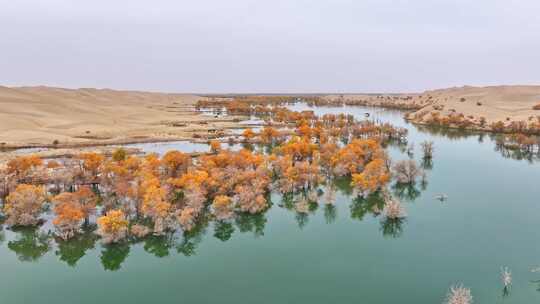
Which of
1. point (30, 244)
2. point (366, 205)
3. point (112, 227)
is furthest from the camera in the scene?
point (366, 205)

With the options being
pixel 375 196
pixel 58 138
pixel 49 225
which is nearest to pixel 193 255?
pixel 49 225

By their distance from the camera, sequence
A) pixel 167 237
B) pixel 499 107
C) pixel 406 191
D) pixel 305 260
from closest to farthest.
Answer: pixel 305 260 < pixel 167 237 < pixel 406 191 < pixel 499 107

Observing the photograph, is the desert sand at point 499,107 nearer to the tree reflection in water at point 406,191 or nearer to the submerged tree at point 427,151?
the submerged tree at point 427,151

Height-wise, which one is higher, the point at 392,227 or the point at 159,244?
the point at 392,227

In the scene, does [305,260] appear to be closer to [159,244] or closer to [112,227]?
[159,244]

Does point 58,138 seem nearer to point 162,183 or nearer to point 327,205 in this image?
point 162,183

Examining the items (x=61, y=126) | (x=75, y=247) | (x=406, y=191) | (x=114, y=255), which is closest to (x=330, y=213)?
(x=406, y=191)

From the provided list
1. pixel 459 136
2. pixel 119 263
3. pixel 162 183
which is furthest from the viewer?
pixel 459 136

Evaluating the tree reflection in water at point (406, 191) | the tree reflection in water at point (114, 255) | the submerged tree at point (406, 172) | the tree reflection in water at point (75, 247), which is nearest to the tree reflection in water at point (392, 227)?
the tree reflection in water at point (406, 191)

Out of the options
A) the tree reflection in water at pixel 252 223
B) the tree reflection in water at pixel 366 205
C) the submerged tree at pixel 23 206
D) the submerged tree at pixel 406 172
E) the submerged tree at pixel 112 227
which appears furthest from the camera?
the submerged tree at pixel 406 172
